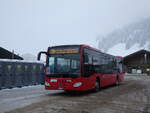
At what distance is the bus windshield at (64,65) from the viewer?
10953 millimetres

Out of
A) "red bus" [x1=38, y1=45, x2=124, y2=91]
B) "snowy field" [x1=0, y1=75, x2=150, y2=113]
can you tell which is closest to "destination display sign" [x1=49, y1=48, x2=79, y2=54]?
"red bus" [x1=38, y1=45, x2=124, y2=91]

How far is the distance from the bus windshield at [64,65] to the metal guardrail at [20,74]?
520 centimetres

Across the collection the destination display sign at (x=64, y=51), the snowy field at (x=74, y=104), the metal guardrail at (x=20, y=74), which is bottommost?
the snowy field at (x=74, y=104)

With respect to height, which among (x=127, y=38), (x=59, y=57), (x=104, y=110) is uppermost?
(x=127, y=38)

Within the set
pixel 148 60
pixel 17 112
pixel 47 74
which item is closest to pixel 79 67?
pixel 47 74

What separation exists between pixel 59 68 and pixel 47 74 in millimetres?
773

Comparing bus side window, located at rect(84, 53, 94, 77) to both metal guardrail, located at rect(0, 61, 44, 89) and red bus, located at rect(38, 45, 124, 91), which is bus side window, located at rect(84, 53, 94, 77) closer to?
red bus, located at rect(38, 45, 124, 91)

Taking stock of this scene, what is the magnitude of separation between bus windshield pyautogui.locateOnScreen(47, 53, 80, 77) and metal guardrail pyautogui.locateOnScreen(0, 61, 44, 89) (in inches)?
205

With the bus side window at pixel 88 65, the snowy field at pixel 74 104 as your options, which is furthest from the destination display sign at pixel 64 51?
the snowy field at pixel 74 104

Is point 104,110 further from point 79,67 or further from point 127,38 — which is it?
point 127,38

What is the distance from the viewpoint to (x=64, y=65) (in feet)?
36.6

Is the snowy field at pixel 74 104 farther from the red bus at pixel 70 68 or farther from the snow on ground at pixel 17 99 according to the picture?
the red bus at pixel 70 68

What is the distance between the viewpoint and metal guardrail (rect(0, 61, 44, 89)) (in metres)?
15.3

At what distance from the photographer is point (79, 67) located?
428 inches
